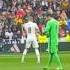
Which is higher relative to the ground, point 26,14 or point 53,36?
point 26,14

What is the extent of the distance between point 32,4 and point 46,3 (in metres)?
1.11

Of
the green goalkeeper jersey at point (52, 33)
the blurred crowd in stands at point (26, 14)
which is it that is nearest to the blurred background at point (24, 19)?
the blurred crowd in stands at point (26, 14)

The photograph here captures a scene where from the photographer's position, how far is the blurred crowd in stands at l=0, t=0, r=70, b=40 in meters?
30.7

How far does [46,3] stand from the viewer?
34.1 m

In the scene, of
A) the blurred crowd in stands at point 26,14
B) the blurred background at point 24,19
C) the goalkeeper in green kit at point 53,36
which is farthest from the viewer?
the blurred crowd in stands at point 26,14

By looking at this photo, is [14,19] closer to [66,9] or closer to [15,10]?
[15,10]

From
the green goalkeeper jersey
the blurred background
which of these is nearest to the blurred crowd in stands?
the blurred background

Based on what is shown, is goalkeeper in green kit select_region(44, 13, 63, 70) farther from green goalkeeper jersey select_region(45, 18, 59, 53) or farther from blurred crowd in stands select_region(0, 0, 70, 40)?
blurred crowd in stands select_region(0, 0, 70, 40)

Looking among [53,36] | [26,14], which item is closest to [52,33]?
[53,36]

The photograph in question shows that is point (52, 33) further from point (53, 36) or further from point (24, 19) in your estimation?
point (24, 19)

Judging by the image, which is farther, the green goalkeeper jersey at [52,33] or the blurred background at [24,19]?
the blurred background at [24,19]

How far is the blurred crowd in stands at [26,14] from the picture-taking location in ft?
101

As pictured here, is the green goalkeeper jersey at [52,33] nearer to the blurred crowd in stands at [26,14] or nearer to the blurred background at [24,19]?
the blurred background at [24,19]

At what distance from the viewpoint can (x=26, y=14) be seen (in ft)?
107
